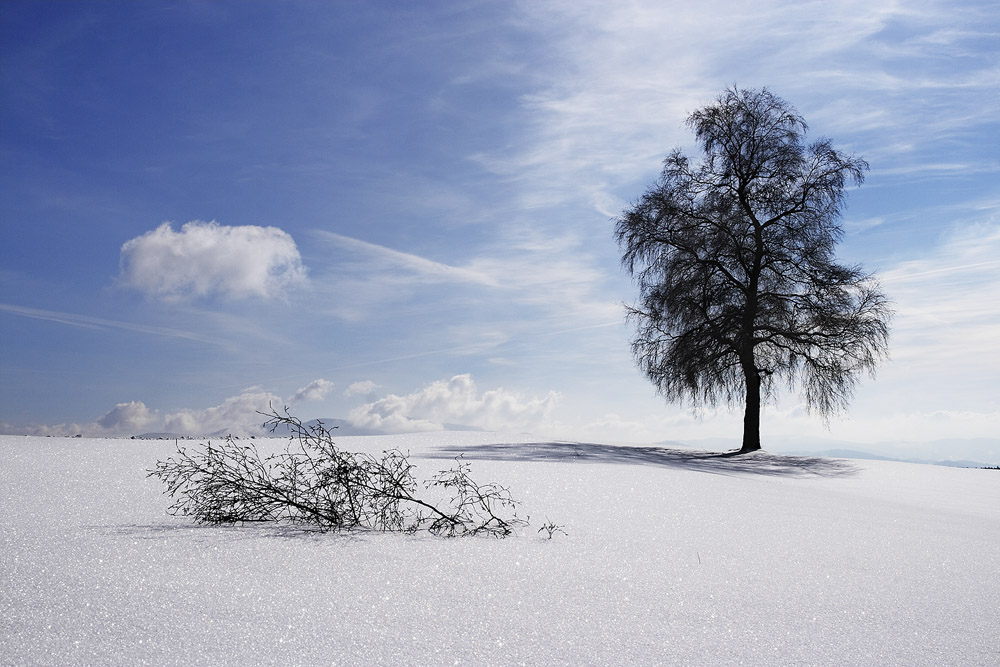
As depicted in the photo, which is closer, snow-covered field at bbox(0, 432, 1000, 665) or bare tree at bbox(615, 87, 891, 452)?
snow-covered field at bbox(0, 432, 1000, 665)

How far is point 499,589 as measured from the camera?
8.92ft

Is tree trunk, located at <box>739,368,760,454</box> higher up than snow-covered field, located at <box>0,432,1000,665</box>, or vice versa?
tree trunk, located at <box>739,368,760,454</box>

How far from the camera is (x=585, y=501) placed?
→ 489 cm

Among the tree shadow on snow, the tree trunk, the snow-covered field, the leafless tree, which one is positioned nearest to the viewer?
the snow-covered field

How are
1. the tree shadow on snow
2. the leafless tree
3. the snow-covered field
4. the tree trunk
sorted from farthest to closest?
1. the tree trunk
2. the tree shadow on snow
3. the leafless tree
4. the snow-covered field

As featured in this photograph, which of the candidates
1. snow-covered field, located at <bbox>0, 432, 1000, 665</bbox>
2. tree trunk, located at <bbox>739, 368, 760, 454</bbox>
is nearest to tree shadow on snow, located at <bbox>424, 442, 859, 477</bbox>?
tree trunk, located at <bbox>739, 368, 760, 454</bbox>

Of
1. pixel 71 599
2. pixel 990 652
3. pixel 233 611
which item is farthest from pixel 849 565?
pixel 71 599

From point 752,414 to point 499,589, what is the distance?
12628 millimetres

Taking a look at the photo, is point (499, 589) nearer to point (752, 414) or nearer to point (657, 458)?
point (657, 458)

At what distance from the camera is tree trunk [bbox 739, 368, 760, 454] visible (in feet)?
46.2

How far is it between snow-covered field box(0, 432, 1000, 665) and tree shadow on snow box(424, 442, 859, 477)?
10.9 feet

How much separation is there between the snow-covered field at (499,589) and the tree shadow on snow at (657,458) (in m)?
3.32

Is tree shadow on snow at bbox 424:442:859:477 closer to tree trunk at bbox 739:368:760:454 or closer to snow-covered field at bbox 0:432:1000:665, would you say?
tree trunk at bbox 739:368:760:454

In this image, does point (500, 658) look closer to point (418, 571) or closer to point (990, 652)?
point (418, 571)
